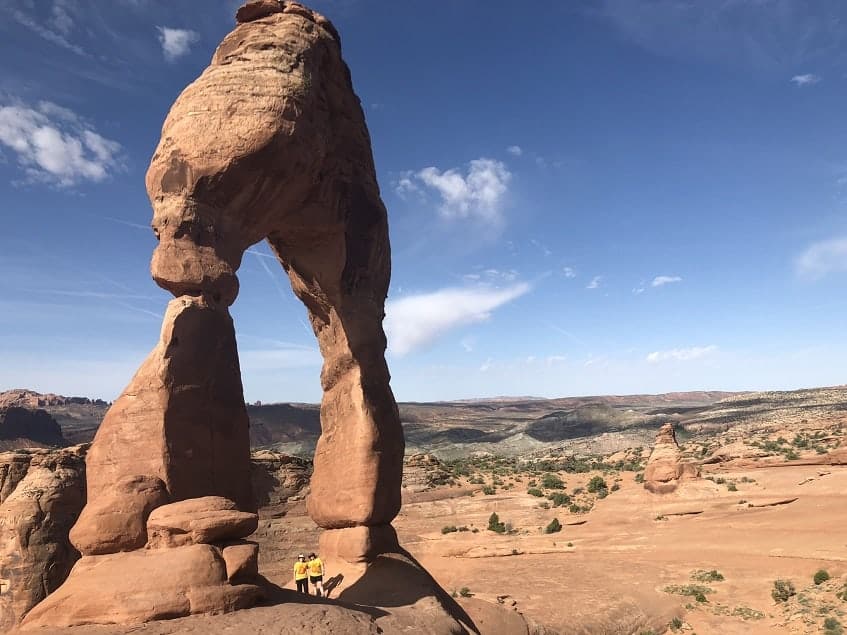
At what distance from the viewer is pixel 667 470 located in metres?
27.4

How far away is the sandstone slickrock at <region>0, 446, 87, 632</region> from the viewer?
11086 mm

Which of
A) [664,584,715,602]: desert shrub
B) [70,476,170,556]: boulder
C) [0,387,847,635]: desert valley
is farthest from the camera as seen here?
[664,584,715,602]: desert shrub

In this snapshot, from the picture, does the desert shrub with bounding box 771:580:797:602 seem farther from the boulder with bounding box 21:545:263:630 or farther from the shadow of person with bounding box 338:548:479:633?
the boulder with bounding box 21:545:263:630

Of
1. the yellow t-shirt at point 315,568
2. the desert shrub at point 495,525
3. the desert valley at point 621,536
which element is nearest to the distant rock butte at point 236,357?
the yellow t-shirt at point 315,568

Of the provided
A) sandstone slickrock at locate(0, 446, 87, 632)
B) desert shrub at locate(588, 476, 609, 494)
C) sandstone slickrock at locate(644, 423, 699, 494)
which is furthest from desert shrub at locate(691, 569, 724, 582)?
sandstone slickrock at locate(0, 446, 87, 632)

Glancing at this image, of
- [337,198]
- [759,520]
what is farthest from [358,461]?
[759,520]

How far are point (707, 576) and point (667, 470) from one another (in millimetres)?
11338

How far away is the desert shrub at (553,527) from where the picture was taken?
24.8 metres

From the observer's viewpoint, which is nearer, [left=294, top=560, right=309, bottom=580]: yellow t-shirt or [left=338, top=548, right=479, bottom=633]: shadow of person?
[left=338, top=548, right=479, bottom=633]: shadow of person

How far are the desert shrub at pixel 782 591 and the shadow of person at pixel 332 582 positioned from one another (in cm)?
1167

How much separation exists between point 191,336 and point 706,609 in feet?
47.0

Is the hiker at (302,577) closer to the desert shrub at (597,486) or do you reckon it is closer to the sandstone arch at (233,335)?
the sandstone arch at (233,335)

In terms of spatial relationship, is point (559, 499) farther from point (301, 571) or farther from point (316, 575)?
point (301, 571)

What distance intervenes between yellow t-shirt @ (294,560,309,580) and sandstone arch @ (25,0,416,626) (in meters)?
0.67
